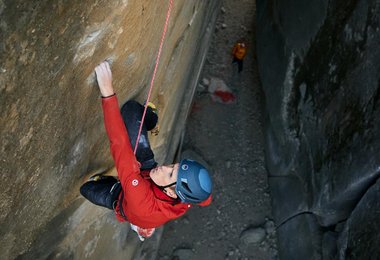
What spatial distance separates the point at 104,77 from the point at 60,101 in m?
0.42

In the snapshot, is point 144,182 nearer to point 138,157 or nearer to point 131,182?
point 131,182

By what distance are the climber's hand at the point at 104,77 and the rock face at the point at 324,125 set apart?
3.00 m

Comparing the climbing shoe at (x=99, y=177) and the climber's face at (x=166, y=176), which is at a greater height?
the climber's face at (x=166, y=176)

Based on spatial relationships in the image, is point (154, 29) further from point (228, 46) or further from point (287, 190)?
point (228, 46)

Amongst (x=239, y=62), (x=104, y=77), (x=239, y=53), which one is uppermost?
(x=104, y=77)

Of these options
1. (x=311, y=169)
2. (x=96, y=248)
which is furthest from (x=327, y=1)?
(x=96, y=248)

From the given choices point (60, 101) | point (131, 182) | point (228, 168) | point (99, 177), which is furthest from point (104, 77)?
point (228, 168)

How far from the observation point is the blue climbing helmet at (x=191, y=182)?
3.03 metres

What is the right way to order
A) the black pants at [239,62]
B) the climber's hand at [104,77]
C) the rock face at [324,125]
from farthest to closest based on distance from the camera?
the black pants at [239,62]
the rock face at [324,125]
the climber's hand at [104,77]

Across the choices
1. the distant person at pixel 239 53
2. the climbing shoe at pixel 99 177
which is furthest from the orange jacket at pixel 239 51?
the climbing shoe at pixel 99 177

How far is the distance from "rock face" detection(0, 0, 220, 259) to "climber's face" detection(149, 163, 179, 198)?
0.55 meters

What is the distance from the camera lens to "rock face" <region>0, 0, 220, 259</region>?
2102 millimetres

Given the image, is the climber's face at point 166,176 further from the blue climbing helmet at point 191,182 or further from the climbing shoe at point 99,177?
the climbing shoe at point 99,177

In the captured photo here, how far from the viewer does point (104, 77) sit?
297 cm
